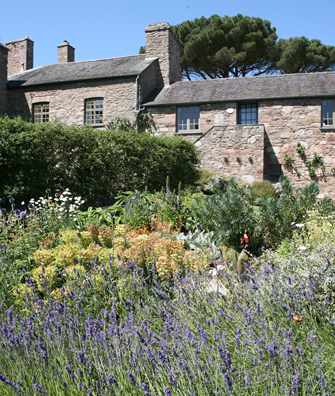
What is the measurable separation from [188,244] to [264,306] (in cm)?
296

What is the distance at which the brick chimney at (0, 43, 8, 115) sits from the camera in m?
22.0

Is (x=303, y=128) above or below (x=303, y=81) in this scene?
below

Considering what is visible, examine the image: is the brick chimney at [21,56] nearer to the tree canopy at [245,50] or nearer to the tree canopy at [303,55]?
the tree canopy at [245,50]

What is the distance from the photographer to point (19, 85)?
23.0 metres

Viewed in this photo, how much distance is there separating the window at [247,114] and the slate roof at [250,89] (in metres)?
0.42

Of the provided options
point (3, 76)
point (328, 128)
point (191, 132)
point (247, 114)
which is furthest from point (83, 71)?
point (328, 128)

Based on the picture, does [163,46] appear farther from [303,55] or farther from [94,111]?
[303,55]

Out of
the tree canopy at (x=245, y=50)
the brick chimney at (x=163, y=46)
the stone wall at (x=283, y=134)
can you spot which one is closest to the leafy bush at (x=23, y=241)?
the stone wall at (x=283, y=134)

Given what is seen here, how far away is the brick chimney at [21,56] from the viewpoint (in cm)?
2644

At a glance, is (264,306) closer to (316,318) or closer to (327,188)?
(316,318)

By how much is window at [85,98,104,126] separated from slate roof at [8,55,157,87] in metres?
1.02

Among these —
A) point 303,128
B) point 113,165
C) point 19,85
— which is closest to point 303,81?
point 303,128

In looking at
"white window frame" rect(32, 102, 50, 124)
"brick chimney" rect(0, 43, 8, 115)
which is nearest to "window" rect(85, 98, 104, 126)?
"white window frame" rect(32, 102, 50, 124)

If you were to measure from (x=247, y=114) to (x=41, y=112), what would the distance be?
9.66 meters
